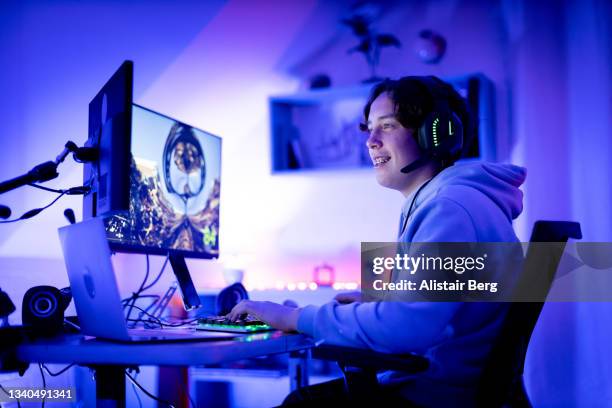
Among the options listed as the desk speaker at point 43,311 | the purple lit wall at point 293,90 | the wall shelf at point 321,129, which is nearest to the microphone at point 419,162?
the desk speaker at point 43,311

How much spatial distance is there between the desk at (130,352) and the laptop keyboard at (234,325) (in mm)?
45

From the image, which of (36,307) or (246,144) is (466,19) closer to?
(246,144)

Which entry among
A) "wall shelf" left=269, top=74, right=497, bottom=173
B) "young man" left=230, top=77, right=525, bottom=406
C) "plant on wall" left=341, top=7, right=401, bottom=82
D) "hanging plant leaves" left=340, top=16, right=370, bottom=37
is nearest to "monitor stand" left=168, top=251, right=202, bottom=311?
"young man" left=230, top=77, right=525, bottom=406

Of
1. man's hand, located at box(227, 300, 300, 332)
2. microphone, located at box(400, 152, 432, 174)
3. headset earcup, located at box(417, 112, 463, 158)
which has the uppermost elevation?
headset earcup, located at box(417, 112, 463, 158)

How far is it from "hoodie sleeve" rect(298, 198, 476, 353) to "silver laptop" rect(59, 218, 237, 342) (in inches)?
8.1

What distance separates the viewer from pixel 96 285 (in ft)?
3.68

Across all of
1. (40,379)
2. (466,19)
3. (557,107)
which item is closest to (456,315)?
(40,379)

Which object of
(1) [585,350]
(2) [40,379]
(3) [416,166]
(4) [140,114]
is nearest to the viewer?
(3) [416,166]

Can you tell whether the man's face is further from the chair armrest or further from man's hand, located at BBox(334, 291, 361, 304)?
the chair armrest

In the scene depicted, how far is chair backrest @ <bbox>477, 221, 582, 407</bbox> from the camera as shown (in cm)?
104

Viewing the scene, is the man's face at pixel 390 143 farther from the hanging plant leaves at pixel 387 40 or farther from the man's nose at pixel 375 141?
the hanging plant leaves at pixel 387 40

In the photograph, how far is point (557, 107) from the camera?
3047mm

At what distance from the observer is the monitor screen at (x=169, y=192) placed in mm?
1639

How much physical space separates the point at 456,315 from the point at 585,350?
77.3 inches
